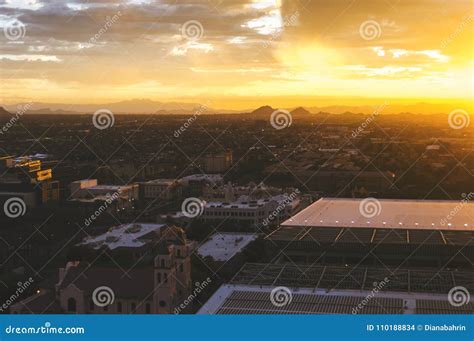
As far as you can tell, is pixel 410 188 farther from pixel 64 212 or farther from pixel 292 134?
pixel 292 134

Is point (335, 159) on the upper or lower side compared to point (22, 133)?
lower

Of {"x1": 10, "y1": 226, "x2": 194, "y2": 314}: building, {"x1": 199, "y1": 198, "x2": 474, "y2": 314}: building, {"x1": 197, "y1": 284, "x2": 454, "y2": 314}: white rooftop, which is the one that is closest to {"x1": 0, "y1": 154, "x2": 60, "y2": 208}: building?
{"x1": 199, "y1": 198, "x2": 474, "y2": 314}: building

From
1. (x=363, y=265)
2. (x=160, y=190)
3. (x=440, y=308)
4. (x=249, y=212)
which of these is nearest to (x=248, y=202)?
(x=249, y=212)

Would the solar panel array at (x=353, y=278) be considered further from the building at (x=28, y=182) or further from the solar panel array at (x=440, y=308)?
the building at (x=28, y=182)

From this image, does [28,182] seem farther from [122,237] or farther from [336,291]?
[336,291]

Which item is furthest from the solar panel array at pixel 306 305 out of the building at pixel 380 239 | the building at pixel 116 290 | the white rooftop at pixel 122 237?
the white rooftop at pixel 122 237

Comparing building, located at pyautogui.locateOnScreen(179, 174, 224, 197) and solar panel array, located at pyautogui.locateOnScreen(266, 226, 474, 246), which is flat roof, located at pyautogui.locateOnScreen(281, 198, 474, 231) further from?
building, located at pyautogui.locateOnScreen(179, 174, 224, 197)

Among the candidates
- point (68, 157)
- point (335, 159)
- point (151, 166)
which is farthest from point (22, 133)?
point (335, 159)
